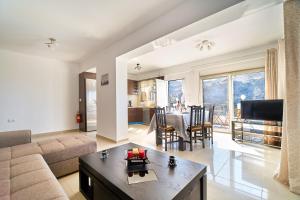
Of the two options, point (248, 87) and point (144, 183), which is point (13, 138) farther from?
point (248, 87)

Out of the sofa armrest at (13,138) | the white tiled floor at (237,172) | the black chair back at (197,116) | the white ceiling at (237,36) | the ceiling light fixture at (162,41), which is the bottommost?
the white tiled floor at (237,172)

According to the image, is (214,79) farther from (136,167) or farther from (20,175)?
(20,175)

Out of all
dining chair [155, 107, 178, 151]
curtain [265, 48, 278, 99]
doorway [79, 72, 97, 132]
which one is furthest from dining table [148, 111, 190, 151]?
doorway [79, 72, 97, 132]

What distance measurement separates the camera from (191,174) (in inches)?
51.0

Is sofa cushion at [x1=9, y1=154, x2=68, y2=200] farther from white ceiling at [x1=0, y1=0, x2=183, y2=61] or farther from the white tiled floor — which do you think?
white ceiling at [x1=0, y1=0, x2=183, y2=61]

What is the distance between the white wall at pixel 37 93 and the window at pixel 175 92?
12.8ft

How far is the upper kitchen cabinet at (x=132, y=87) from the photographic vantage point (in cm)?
733

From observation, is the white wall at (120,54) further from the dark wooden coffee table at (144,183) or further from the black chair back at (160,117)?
the dark wooden coffee table at (144,183)

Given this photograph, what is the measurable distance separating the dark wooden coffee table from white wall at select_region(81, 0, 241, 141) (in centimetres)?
208

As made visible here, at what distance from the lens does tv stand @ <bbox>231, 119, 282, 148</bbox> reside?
3461 mm

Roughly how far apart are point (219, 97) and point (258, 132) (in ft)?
5.41

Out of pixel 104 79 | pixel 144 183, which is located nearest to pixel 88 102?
pixel 104 79

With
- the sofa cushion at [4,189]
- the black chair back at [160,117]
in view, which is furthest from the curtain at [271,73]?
the sofa cushion at [4,189]

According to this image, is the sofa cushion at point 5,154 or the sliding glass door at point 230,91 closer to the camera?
the sofa cushion at point 5,154
